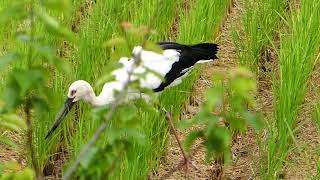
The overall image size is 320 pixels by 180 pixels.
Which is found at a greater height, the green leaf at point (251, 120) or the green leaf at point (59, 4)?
the green leaf at point (59, 4)

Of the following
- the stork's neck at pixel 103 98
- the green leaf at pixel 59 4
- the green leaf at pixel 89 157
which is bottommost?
the green leaf at pixel 89 157

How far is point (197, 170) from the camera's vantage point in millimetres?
3490

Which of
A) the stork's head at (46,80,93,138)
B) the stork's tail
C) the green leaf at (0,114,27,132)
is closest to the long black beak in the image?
the stork's head at (46,80,93,138)

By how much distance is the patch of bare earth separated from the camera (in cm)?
342

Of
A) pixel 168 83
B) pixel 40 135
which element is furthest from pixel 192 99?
pixel 40 135

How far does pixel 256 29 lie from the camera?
13.1 feet

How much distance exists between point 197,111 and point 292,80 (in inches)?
32.9

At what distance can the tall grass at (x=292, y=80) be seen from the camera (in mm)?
3020

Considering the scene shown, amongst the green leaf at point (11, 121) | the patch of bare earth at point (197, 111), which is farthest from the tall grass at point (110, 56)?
the green leaf at point (11, 121)

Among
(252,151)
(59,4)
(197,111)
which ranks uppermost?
(59,4)

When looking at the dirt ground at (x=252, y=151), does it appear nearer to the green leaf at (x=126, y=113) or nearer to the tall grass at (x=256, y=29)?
the tall grass at (x=256, y=29)

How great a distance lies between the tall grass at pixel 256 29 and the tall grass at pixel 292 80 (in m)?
0.23

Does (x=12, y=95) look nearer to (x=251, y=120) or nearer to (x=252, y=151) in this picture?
(x=251, y=120)

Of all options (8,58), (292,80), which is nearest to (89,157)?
(8,58)
